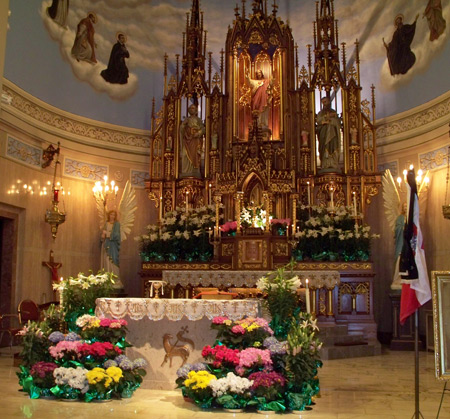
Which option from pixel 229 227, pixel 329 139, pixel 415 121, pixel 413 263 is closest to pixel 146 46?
pixel 329 139

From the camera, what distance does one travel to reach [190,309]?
25.8 feet

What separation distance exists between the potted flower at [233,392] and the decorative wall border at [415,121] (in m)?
9.64

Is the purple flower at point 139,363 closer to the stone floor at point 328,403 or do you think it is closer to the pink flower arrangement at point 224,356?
the stone floor at point 328,403

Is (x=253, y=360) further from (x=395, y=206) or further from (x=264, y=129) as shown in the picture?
(x=264, y=129)

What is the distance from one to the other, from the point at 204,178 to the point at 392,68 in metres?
6.25

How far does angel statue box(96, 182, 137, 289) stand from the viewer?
14961 millimetres

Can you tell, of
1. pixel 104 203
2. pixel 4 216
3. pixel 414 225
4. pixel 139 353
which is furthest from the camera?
pixel 104 203

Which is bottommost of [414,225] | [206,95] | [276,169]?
[414,225]

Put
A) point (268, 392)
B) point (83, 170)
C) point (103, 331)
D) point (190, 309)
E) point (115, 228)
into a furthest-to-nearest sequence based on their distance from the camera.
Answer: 1. point (83, 170)
2. point (115, 228)
3. point (190, 309)
4. point (103, 331)
5. point (268, 392)

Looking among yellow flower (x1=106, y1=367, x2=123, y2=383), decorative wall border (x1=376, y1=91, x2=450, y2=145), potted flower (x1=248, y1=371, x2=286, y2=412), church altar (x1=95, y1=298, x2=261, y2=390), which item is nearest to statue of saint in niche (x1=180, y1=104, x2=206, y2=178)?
decorative wall border (x1=376, y1=91, x2=450, y2=145)

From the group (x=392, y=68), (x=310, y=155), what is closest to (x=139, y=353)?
(x=310, y=155)

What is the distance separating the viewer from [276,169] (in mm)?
15281

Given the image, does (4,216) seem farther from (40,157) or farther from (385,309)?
(385,309)

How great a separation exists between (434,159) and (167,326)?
357 inches
